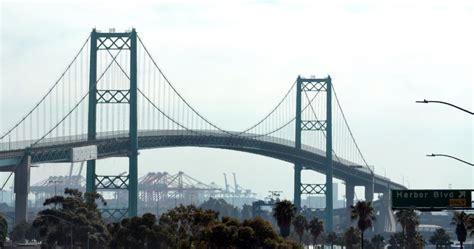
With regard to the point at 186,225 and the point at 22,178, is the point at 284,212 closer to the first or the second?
the point at 186,225

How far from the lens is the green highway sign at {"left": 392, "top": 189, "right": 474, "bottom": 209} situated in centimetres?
12331

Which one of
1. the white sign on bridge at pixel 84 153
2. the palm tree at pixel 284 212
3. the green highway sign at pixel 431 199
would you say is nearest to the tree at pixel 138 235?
the white sign on bridge at pixel 84 153

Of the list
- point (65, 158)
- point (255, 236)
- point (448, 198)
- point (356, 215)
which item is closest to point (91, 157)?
point (65, 158)

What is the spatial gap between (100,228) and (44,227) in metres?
6.73

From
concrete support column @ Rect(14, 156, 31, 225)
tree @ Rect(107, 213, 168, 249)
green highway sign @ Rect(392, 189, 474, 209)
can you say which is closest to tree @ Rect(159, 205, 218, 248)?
tree @ Rect(107, 213, 168, 249)

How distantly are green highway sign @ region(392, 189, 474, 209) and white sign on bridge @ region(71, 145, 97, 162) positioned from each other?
72000 mm

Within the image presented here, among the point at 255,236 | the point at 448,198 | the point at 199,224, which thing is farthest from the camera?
the point at 199,224

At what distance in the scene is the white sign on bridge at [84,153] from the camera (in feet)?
624

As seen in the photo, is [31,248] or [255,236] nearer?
[255,236]

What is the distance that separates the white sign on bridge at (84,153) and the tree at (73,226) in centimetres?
673

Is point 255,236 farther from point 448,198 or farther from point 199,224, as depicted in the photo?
point 448,198

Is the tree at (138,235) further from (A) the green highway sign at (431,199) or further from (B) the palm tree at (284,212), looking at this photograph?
(A) the green highway sign at (431,199)

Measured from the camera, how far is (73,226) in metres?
188

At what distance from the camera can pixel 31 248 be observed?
199250 mm
